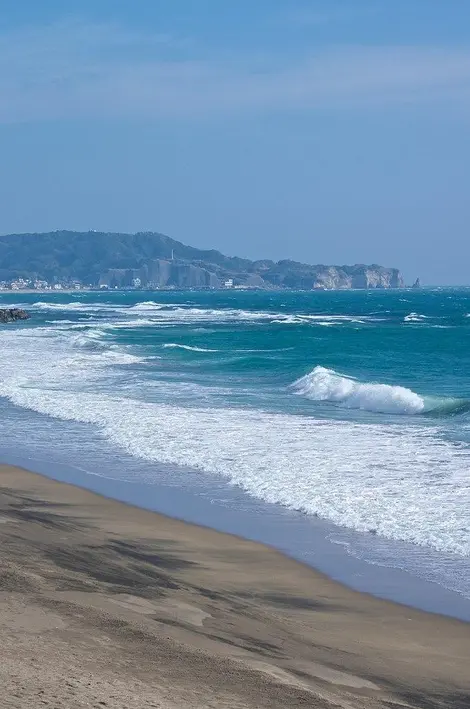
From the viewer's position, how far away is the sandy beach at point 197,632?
6223 mm

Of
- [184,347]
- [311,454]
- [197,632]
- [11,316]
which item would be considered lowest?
[197,632]

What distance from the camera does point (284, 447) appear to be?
706 inches

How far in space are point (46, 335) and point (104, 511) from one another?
43754 mm

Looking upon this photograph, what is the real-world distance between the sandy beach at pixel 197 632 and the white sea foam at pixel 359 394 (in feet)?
45.5

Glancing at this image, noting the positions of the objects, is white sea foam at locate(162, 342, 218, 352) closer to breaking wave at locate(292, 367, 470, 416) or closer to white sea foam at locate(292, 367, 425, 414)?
white sea foam at locate(292, 367, 425, 414)

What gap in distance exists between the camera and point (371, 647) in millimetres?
8047

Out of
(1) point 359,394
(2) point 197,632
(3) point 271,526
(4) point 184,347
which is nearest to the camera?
(2) point 197,632

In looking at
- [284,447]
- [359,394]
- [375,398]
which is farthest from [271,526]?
[359,394]

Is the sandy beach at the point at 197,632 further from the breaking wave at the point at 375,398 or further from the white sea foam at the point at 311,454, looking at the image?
the breaking wave at the point at 375,398

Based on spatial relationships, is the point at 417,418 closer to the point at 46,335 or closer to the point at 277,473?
the point at 277,473

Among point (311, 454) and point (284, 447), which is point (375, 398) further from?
point (311, 454)

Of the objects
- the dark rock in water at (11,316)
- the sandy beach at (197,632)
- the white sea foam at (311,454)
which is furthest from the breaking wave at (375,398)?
the dark rock in water at (11,316)

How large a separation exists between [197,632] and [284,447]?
10.3 metres

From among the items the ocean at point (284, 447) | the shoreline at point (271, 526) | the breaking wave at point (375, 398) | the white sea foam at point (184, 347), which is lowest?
the shoreline at point (271, 526)
